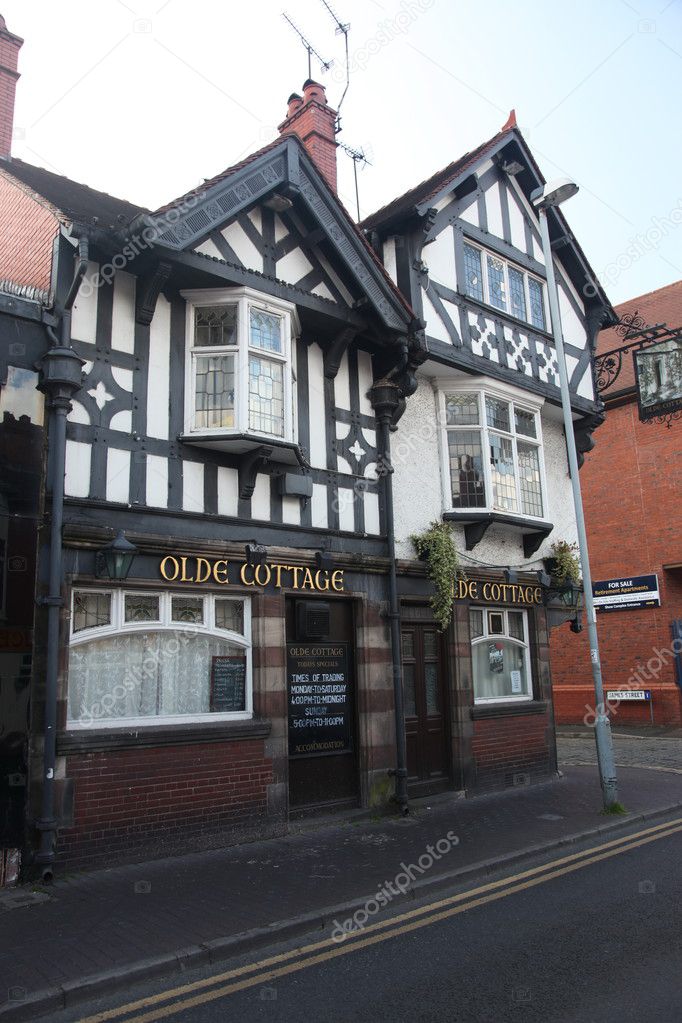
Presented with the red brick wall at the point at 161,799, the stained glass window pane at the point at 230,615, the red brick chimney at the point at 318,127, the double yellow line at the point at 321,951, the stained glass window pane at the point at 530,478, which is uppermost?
the red brick chimney at the point at 318,127

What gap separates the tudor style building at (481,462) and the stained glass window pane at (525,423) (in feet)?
0.09

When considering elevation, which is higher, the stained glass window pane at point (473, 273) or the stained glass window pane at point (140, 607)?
the stained glass window pane at point (473, 273)

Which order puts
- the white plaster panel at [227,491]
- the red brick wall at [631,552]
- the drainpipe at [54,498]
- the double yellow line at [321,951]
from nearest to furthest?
the double yellow line at [321,951], the drainpipe at [54,498], the white plaster panel at [227,491], the red brick wall at [631,552]

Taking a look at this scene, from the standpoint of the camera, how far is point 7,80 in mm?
13844

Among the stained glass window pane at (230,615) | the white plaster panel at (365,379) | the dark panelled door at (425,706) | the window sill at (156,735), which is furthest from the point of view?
the white plaster panel at (365,379)

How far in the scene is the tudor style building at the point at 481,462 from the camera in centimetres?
1301

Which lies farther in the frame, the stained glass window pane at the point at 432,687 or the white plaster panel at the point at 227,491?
the stained glass window pane at the point at 432,687

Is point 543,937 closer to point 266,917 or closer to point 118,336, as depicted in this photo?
point 266,917

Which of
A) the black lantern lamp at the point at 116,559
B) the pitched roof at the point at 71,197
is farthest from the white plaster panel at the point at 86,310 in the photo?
the black lantern lamp at the point at 116,559

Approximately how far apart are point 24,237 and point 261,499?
5070mm

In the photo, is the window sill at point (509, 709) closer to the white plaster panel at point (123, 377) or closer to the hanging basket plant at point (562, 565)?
the hanging basket plant at point (562, 565)

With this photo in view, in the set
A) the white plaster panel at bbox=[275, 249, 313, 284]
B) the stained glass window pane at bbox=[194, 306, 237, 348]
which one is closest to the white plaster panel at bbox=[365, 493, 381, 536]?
the stained glass window pane at bbox=[194, 306, 237, 348]

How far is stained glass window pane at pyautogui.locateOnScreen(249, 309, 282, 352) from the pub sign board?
15708mm

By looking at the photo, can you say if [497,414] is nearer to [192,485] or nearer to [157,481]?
[192,485]
